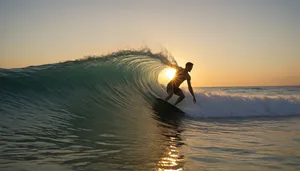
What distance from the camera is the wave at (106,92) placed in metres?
8.57

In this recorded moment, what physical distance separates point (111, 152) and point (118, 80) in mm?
8221

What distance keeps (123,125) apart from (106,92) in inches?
163

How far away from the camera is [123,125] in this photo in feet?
23.4

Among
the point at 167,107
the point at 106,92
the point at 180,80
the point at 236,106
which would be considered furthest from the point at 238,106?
the point at 106,92

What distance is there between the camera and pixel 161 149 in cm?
494

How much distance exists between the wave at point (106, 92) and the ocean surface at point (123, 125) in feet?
0.10

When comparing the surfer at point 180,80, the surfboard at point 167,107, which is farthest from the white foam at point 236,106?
the surfer at point 180,80

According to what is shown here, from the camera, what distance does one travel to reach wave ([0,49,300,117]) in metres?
8.57

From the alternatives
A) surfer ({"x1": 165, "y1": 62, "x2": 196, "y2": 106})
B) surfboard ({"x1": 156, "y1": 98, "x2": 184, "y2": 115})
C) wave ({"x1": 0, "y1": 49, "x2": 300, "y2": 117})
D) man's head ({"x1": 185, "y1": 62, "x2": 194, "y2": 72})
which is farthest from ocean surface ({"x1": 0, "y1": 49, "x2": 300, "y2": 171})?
man's head ({"x1": 185, "y1": 62, "x2": 194, "y2": 72})

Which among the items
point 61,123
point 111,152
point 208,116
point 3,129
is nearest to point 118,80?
point 208,116

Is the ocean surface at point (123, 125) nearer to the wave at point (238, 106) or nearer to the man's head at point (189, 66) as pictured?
the wave at point (238, 106)

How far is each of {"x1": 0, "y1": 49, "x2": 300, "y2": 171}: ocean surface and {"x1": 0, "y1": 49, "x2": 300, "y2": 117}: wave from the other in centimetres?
3

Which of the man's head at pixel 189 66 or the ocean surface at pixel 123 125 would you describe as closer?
the ocean surface at pixel 123 125

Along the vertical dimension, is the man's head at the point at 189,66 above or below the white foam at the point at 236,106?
above
